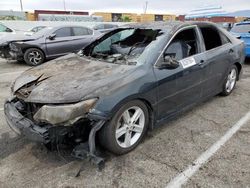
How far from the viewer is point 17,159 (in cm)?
304

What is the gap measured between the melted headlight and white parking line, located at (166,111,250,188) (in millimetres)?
1156

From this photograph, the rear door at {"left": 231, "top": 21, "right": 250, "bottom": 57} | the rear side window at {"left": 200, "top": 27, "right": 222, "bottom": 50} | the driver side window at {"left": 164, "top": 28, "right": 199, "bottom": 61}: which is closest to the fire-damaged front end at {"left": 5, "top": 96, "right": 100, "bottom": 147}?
the driver side window at {"left": 164, "top": 28, "right": 199, "bottom": 61}

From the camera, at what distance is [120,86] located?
2822 millimetres

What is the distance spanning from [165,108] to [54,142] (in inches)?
60.9

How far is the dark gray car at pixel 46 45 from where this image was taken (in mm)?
8906

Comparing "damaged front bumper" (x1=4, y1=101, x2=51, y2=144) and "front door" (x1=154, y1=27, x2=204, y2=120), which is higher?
"front door" (x1=154, y1=27, x2=204, y2=120)

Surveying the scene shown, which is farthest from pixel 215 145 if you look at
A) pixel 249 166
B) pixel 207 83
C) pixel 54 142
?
pixel 54 142

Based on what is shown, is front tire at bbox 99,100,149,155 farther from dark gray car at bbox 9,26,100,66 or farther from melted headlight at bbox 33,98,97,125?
dark gray car at bbox 9,26,100,66

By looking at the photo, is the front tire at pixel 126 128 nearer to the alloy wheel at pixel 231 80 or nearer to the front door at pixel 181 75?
the front door at pixel 181 75

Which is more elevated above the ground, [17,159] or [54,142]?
[54,142]

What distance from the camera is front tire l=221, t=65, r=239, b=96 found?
4.94m

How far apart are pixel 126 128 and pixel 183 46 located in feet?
5.31

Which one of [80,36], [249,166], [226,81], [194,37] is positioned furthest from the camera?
[80,36]

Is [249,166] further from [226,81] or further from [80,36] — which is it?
[80,36]
